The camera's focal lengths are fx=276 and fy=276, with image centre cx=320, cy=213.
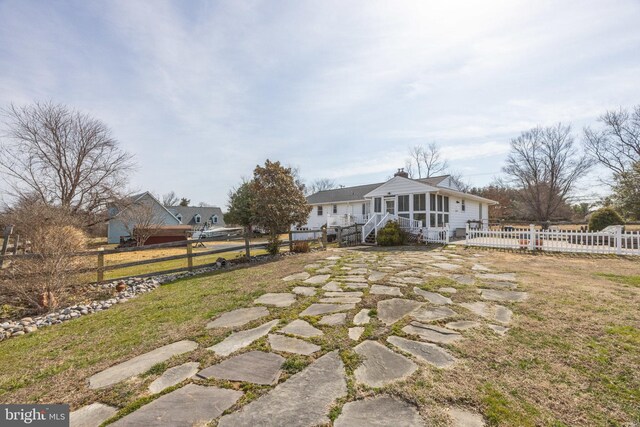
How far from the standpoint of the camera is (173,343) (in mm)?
2859

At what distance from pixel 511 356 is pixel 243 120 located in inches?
445

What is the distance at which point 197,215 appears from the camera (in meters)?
42.9

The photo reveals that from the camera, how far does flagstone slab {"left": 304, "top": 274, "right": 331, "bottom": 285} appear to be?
5195 mm

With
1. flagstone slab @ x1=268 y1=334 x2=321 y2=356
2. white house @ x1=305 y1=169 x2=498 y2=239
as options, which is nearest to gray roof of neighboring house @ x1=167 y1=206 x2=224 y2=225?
white house @ x1=305 y1=169 x2=498 y2=239

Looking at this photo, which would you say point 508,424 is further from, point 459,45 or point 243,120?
point 243,120

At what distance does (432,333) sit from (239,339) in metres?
1.97

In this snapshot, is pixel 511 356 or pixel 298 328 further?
pixel 298 328

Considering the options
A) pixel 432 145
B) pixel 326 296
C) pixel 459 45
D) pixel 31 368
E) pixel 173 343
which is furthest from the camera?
pixel 432 145

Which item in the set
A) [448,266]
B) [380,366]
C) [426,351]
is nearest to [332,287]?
[426,351]

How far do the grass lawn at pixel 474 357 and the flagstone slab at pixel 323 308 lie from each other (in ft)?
0.45

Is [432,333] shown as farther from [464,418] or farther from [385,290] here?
[385,290]

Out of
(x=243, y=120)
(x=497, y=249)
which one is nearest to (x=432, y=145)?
(x=497, y=249)

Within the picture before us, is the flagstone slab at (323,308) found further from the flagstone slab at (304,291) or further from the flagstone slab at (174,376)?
the flagstone slab at (174,376)

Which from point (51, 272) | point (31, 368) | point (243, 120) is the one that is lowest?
point (31, 368)
